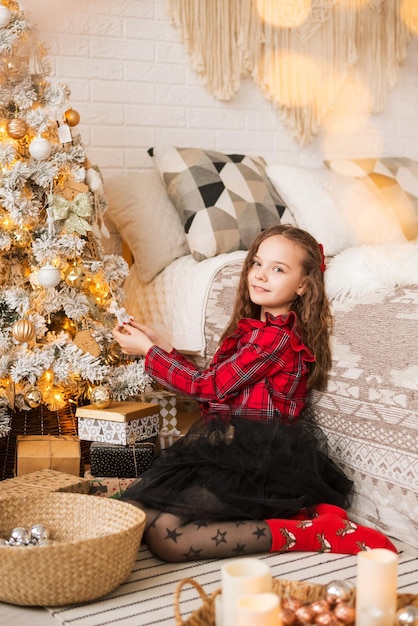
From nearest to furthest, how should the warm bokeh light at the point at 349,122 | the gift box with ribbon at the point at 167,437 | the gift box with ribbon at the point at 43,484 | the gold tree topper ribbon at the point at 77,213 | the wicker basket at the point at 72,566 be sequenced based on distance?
the wicker basket at the point at 72,566
the gift box with ribbon at the point at 43,484
the gold tree topper ribbon at the point at 77,213
the gift box with ribbon at the point at 167,437
the warm bokeh light at the point at 349,122

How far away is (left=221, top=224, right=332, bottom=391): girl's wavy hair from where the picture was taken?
2.02 meters

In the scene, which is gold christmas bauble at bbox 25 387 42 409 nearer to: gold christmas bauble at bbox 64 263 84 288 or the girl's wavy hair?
gold christmas bauble at bbox 64 263 84 288

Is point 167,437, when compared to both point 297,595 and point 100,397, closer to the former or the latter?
A: point 100,397

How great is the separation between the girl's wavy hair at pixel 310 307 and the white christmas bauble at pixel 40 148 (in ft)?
2.10

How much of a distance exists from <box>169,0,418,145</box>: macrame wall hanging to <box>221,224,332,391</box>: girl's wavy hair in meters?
1.33

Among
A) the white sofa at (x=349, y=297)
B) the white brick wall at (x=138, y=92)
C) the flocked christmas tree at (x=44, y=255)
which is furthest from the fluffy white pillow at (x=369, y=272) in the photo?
the white brick wall at (x=138, y=92)

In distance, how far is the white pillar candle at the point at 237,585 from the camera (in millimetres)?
1053

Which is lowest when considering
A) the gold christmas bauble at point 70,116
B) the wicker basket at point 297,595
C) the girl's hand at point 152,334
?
the wicker basket at point 297,595

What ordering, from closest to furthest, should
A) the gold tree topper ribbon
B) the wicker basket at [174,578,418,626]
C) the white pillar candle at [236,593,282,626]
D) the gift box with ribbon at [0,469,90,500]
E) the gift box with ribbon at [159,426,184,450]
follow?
the white pillar candle at [236,593,282,626] → the wicker basket at [174,578,418,626] → the gift box with ribbon at [0,469,90,500] → the gold tree topper ribbon → the gift box with ribbon at [159,426,184,450]

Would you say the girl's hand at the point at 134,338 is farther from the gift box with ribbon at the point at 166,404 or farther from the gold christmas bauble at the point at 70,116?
the gold christmas bauble at the point at 70,116

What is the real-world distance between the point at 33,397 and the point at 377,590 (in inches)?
51.6

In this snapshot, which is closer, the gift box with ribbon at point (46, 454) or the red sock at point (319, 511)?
the red sock at point (319, 511)

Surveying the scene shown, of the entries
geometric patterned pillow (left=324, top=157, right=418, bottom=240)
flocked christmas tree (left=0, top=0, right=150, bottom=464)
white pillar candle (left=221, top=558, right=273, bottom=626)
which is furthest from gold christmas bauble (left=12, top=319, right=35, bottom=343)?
geometric patterned pillow (left=324, top=157, right=418, bottom=240)

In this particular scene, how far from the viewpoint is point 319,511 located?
1.85 meters
